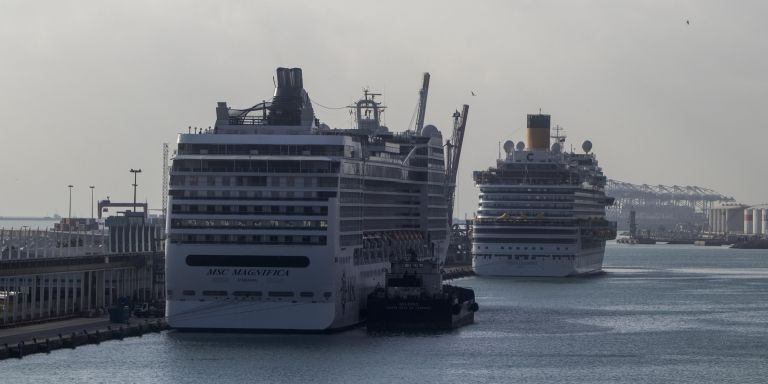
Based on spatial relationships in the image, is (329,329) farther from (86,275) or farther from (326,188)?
(86,275)

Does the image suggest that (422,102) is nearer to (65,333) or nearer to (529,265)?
(529,265)

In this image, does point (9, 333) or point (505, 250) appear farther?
point (505, 250)

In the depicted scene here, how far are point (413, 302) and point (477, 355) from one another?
11231 mm

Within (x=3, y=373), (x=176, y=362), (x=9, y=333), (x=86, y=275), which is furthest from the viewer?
(x=86, y=275)

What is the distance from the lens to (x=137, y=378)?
2820 inches

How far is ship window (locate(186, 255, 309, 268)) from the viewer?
8481 cm

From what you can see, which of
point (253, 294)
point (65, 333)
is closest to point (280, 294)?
point (253, 294)

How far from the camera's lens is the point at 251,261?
8494 centimetres

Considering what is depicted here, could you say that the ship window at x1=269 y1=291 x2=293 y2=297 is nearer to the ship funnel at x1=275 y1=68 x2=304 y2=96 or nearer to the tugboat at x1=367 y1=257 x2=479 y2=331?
the tugboat at x1=367 y1=257 x2=479 y2=331

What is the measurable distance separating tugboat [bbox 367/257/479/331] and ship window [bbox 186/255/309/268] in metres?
8.90

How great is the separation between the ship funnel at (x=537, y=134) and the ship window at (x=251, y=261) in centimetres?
9615

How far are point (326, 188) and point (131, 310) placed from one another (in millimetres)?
19107

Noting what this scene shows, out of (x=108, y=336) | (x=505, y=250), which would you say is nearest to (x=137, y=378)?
(x=108, y=336)

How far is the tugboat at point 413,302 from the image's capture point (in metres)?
92.5
